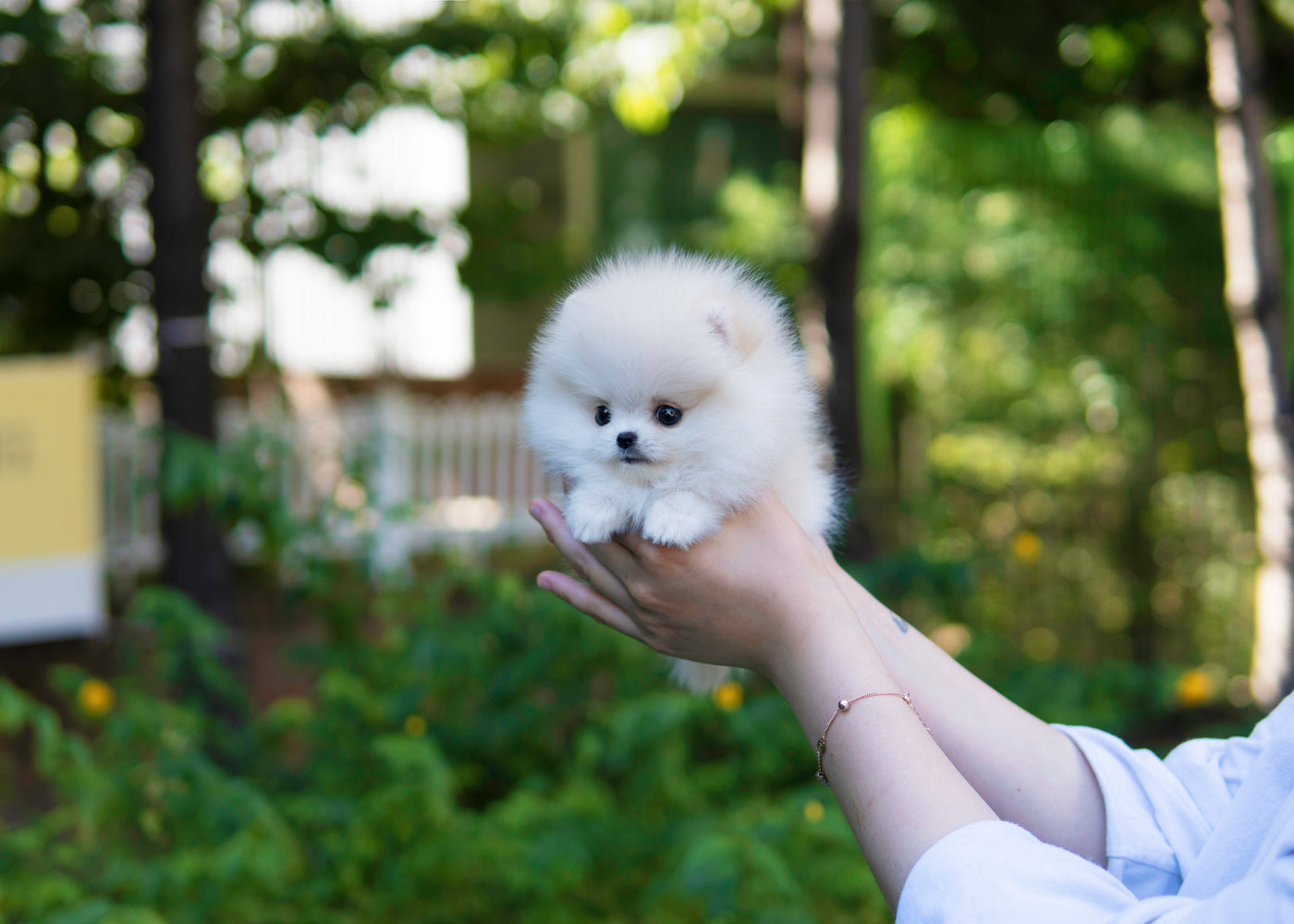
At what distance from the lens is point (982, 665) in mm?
4039

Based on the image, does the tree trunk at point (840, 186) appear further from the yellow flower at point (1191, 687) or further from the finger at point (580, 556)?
the finger at point (580, 556)

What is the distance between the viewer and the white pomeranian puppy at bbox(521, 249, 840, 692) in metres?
1.54

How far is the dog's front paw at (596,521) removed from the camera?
1542 mm

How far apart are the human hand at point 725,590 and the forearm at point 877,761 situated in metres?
0.04

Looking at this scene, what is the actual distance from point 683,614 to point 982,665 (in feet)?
9.66

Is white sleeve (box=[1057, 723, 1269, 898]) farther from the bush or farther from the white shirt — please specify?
the bush

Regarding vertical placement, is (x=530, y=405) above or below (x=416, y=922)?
above

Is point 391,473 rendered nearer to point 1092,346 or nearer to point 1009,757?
point 1092,346

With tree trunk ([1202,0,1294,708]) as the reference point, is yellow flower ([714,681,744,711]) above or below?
below

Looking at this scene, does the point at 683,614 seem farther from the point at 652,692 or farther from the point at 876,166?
the point at 876,166

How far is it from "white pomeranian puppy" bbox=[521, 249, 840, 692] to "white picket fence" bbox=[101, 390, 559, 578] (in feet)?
7.85

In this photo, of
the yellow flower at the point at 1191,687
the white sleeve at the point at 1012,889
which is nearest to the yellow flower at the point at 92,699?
the white sleeve at the point at 1012,889

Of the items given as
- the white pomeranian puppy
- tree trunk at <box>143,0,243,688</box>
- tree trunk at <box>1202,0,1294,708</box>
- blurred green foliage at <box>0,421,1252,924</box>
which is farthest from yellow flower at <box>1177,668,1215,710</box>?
tree trunk at <box>143,0,243,688</box>

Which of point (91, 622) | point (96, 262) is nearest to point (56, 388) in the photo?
point (91, 622)
